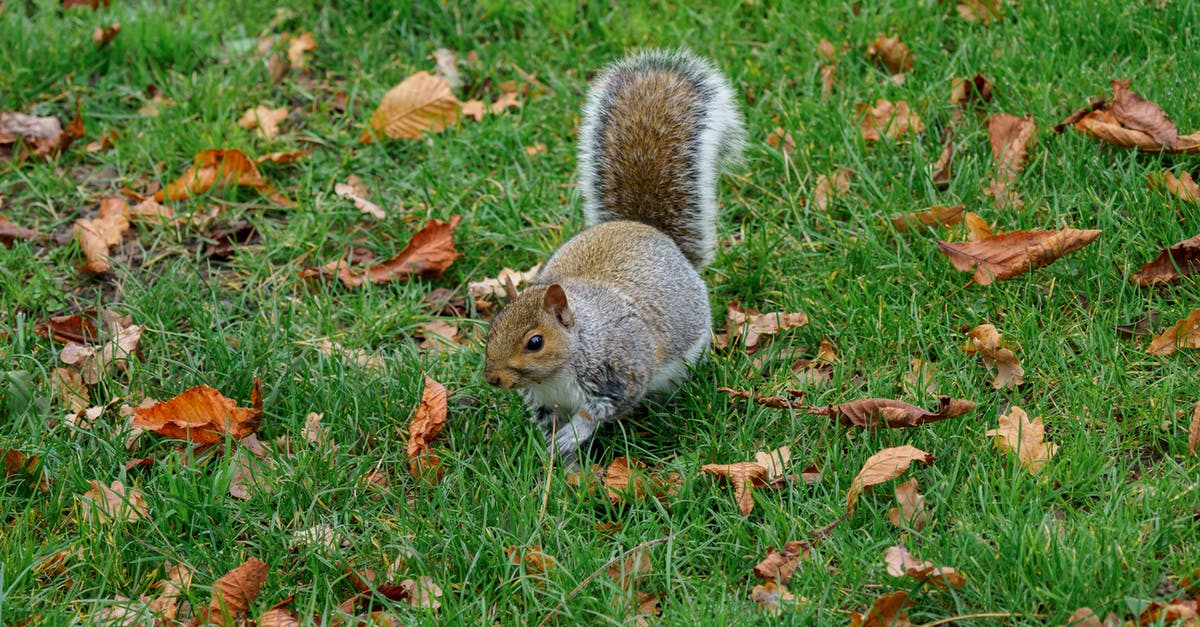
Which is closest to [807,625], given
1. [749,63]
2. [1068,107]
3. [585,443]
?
[585,443]

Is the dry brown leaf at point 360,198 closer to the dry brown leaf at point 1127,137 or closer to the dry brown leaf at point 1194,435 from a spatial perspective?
the dry brown leaf at point 1127,137

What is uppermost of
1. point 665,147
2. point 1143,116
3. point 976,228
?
point 1143,116

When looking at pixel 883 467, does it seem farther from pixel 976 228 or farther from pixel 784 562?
pixel 976 228

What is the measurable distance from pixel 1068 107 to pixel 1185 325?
3.52 feet

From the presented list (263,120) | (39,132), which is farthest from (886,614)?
(39,132)

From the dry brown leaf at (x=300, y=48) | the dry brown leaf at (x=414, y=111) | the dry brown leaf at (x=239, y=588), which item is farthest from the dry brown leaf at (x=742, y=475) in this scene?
the dry brown leaf at (x=300, y=48)

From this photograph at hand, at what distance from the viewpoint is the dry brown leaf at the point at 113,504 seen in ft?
9.09

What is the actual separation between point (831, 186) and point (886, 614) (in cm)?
171

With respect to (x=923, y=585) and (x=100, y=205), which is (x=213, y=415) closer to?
(x=100, y=205)

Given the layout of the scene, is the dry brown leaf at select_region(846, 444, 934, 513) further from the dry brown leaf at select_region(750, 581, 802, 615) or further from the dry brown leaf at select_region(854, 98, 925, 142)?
the dry brown leaf at select_region(854, 98, 925, 142)

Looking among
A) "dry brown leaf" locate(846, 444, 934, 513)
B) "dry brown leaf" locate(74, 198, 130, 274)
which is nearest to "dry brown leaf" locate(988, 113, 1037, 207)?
"dry brown leaf" locate(846, 444, 934, 513)

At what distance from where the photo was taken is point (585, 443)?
3.12m

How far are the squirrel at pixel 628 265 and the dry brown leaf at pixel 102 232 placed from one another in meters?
1.42

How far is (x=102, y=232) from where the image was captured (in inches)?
155
